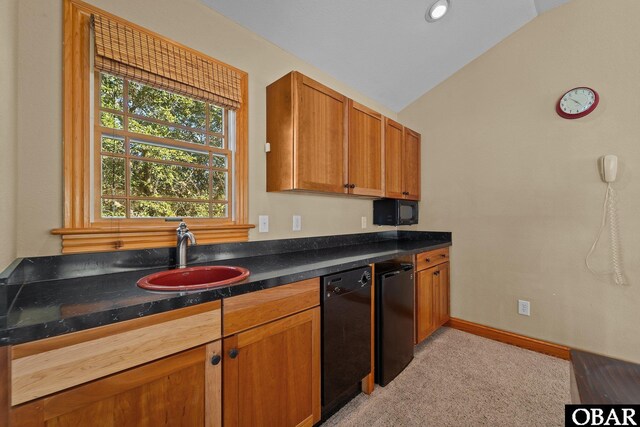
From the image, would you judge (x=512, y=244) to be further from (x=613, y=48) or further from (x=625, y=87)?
(x=613, y=48)

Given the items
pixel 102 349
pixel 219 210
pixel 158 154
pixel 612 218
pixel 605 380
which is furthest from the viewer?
pixel 612 218

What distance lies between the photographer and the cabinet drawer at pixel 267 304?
114cm

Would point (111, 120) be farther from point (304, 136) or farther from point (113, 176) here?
point (304, 136)

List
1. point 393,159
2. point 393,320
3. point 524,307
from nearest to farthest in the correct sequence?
point 393,320
point 524,307
point 393,159

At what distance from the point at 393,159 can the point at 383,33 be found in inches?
42.3

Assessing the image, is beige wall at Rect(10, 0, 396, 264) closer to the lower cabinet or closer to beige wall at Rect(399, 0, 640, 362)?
the lower cabinet

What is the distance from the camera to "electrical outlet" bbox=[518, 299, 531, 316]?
248 cm

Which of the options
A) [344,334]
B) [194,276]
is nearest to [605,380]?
[344,334]

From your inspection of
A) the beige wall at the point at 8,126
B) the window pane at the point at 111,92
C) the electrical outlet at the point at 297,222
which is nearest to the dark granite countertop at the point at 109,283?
the beige wall at the point at 8,126

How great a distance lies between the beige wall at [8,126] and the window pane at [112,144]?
0.32 m

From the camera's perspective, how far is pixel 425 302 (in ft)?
8.11

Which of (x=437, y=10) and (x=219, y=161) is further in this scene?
(x=437, y=10)

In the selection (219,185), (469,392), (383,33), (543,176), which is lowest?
(469,392)

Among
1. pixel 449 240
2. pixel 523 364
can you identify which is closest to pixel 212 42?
pixel 449 240
